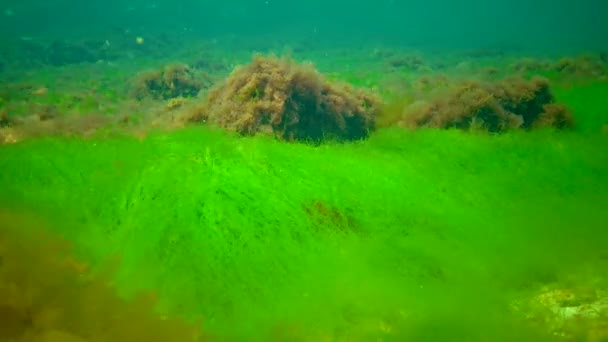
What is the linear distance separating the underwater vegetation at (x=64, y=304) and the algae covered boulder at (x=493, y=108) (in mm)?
→ 7730

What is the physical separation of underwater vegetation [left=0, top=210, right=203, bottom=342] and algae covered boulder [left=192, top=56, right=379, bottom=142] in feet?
15.0

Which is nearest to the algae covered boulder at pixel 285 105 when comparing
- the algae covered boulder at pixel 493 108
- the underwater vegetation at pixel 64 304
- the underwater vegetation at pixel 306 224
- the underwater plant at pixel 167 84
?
the underwater vegetation at pixel 306 224

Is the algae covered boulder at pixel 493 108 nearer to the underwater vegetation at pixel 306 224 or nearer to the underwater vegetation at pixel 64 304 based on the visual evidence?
the underwater vegetation at pixel 306 224

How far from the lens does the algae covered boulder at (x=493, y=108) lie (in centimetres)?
1030

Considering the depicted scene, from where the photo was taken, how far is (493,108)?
33.8ft

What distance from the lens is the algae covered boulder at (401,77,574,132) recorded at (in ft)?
33.8

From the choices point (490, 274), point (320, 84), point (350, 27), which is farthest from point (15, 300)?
point (350, 27)

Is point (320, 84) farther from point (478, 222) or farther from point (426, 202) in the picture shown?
point (478, 222)

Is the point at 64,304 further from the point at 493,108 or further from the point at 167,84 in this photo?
the point at 167,84

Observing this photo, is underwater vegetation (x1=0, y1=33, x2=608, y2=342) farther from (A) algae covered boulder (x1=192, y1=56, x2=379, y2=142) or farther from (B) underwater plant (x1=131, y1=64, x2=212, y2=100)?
(B) underwater plant (x1=131, y1=64, x2=212, y2=100)

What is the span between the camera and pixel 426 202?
6914 mm

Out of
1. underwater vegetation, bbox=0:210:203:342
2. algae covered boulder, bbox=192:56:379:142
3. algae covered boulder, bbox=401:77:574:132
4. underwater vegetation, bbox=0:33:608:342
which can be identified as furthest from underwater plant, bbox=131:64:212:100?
underwater vegetation, bbox=0:210:203:342

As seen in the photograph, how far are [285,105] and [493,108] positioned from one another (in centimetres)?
462

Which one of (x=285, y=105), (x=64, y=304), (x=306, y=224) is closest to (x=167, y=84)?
(x=285, y=105)
